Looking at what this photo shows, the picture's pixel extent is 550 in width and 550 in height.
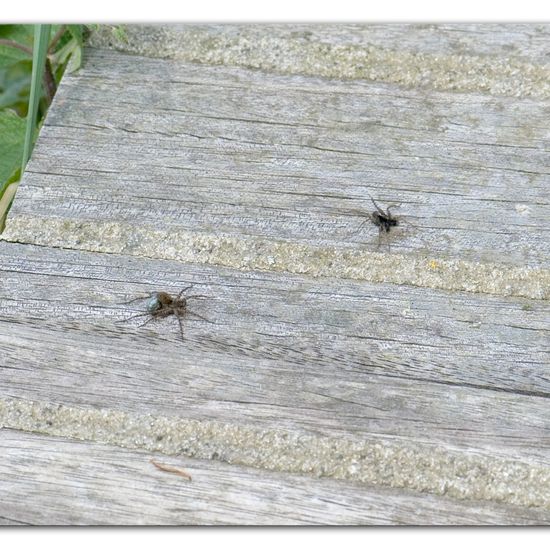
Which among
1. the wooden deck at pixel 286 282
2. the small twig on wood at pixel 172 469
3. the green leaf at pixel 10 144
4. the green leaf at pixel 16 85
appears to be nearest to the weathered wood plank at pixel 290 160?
the wooden deck at pixel 286 282

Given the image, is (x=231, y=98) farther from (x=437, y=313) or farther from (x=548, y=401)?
(x=548, y=401)

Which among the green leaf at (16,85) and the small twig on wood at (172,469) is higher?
the green leaf at (16,85)

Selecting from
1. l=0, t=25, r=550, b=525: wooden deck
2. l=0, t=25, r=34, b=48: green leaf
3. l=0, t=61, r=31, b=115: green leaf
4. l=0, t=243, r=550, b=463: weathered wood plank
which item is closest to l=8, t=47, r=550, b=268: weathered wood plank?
l=0, t=25, r=550, b=525: wooden deck

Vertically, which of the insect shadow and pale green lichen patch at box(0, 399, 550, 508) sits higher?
the insect shadow

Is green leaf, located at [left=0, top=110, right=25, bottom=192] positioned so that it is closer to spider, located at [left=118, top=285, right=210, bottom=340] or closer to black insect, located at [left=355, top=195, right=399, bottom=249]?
spider, located at [left=118, top=285, right=210, bottom=340]

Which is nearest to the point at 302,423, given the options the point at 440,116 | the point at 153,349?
the point at 153,349

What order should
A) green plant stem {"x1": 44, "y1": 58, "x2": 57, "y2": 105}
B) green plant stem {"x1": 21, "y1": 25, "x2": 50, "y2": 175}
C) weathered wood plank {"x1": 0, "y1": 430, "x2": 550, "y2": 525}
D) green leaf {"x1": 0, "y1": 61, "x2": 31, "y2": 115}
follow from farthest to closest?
green leaf {"x1": 0, "y1": 61, "x2": 31, "y2": 115} → green plant stem {"x1": 44, "y1": 58, "x2": 57, "y2": 105} → green plant stem {"x1": 21, "y1": 25, "x2": 50, "y2": 175} → weathered wood plank {"x1": 0, "y1": 430, "x2": 550, "y2": 525}

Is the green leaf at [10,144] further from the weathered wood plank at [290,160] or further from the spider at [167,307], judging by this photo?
the spider at [167,307]
